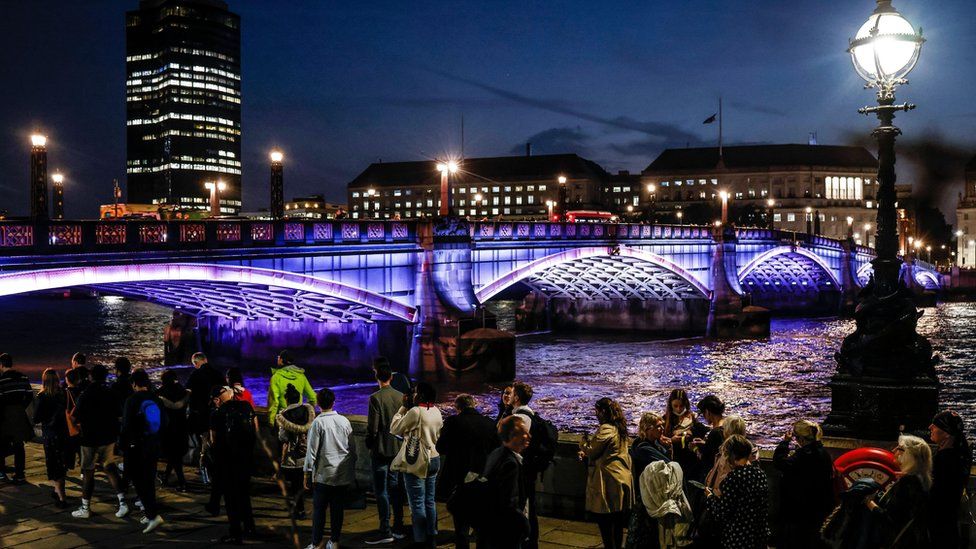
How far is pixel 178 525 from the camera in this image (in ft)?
31.1

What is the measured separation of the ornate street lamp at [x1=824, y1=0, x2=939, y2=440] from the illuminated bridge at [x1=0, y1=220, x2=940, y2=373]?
17.4 metres

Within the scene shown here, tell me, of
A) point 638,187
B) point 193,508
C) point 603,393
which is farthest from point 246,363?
point 638,187

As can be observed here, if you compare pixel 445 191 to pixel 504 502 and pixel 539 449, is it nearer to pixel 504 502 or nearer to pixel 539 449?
pixel 539 449

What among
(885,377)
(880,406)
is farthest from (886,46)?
(880,406)

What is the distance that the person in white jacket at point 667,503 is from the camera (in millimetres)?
6316

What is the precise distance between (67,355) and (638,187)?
121 meters

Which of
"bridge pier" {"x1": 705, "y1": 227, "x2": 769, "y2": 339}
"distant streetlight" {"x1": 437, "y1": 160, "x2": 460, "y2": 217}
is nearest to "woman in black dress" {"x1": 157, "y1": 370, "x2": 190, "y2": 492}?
"distant streetlight" {"x1": 437, "y1": 160, "x2": 460, "y2": 217}

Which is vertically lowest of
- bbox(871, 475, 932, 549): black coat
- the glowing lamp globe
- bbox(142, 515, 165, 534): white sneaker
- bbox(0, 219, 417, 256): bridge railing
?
bbox(142, 515, 165, 534): white sneaker

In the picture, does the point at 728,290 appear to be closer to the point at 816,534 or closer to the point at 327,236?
the point at 327,236

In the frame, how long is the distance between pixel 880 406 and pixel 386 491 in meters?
5.17

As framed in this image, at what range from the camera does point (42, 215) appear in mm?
20469

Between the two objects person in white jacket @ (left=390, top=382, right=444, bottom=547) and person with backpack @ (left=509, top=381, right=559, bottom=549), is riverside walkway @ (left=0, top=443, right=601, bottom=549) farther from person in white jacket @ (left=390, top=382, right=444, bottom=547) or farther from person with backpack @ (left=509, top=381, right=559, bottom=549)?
person with backpack @ (left=509, top=381, right=559, bottom=549)

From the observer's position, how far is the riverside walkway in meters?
8.84

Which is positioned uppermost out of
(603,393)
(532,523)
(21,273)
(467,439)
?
(21,273)
